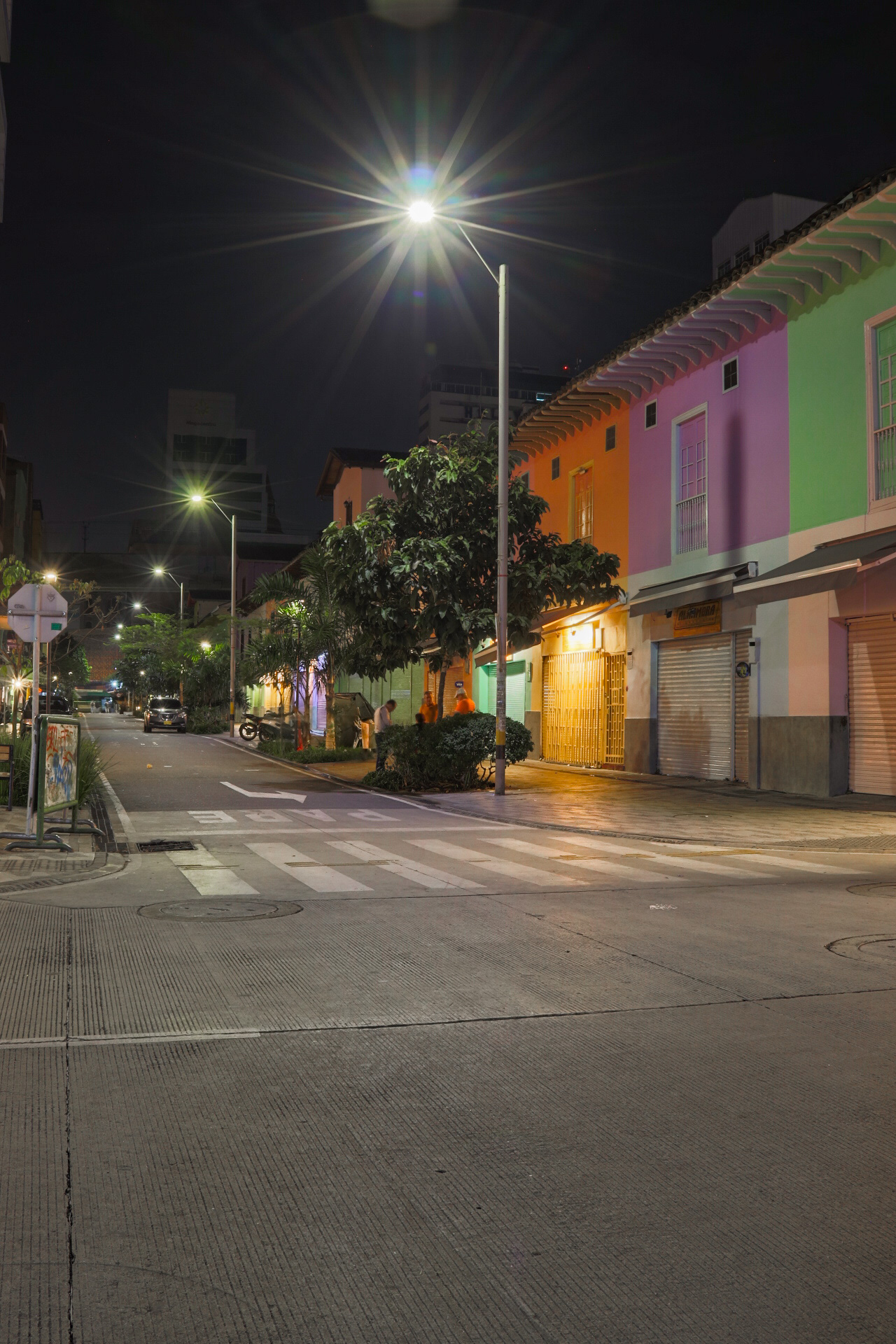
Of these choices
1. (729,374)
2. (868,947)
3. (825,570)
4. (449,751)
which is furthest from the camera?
(729,374)

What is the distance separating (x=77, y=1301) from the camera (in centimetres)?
299

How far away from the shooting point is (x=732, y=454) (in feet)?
72.5

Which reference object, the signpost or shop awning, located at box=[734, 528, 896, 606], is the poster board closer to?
the signpost

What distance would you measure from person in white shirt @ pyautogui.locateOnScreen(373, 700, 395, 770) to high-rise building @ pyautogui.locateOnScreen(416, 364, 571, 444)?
407 ft

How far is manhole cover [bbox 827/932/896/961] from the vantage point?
719 centimetres

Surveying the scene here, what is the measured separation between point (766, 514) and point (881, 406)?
3.30m

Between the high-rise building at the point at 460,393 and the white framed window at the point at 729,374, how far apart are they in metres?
124

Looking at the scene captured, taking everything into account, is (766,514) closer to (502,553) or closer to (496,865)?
(502,553)

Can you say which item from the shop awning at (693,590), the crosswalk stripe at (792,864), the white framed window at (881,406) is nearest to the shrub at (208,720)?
the shop awning at (693,590)

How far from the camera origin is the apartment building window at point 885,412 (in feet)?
58.2

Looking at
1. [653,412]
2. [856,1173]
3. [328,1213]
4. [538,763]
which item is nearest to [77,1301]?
[328,1213]

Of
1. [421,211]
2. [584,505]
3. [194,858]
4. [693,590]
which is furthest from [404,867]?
[584,505]

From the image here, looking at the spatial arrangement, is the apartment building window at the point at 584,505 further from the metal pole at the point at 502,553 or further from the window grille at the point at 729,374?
the metal pole at the point at 502,553

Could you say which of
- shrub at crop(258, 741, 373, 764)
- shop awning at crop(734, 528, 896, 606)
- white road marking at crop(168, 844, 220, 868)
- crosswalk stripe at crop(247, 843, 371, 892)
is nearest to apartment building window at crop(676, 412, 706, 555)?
shop awning at crop(734, 528, 896, 606)
